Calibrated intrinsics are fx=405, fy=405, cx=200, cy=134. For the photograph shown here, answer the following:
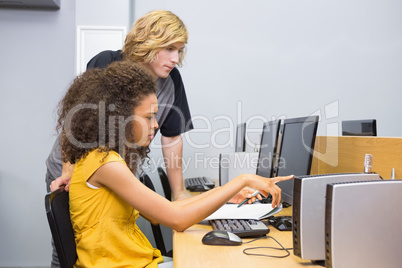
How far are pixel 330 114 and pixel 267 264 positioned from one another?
236 cm

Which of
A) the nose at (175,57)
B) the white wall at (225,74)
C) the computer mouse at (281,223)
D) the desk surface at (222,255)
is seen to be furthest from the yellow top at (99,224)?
the white wall at (225,74)

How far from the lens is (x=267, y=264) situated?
3.23 feet

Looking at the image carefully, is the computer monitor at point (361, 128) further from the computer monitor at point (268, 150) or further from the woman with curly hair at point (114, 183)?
the woman with curly hair at point (114, 183)

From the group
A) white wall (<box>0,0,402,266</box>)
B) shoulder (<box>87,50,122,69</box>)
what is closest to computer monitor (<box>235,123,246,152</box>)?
white wall (<box>0,0,402,266</box>)

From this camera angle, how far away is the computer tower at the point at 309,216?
37.3 inches

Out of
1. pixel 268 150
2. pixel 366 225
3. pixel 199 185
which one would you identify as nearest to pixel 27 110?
pixel 199 185

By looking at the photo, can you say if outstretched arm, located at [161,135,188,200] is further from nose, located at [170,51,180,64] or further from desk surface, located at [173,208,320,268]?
desk surface, located at [173,208,320,268]

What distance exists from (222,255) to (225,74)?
2173mm

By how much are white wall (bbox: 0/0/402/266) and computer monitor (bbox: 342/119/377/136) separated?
727 mm

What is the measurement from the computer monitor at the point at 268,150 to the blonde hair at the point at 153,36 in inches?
22.5

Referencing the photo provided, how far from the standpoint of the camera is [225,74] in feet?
10.1

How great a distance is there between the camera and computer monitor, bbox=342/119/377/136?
209 cm

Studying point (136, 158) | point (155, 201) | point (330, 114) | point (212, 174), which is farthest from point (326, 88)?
point (155, 201)

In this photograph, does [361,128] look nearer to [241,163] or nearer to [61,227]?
[241,163]
